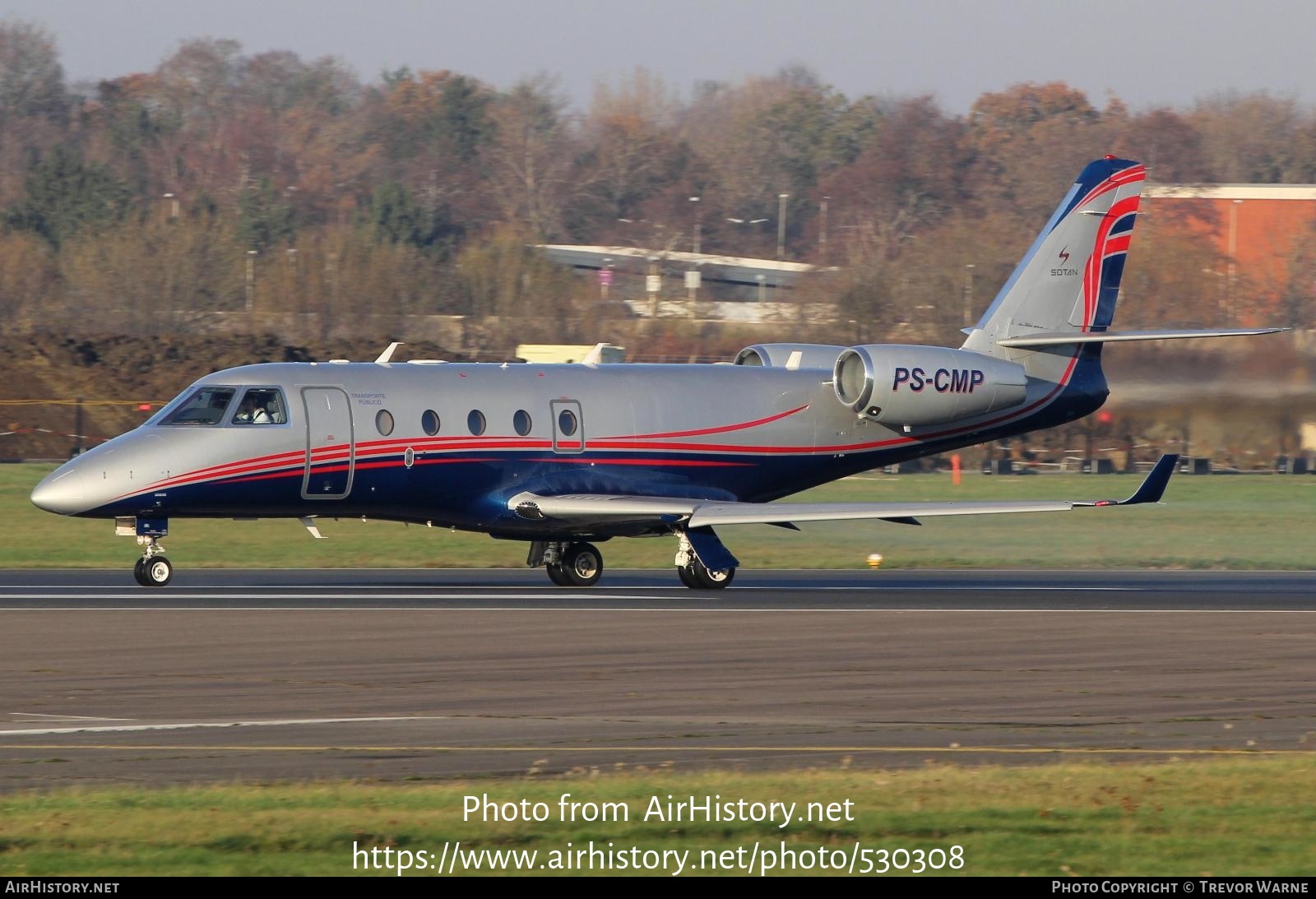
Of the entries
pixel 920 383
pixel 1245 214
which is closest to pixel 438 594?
pixel 920 383

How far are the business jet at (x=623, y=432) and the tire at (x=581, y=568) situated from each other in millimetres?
37

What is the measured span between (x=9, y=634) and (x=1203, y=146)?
5228 inches

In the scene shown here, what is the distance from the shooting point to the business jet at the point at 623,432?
25484 millimetres

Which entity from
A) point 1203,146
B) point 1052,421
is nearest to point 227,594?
point 1052,421

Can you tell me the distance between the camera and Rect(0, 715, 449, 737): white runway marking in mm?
13820

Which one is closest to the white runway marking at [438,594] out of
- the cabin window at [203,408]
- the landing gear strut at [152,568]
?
the landing gear strut at [152,568]

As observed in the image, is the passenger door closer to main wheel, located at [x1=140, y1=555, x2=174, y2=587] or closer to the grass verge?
main wheel, located at [x1=140, y1=555, x2=174, y2=587]

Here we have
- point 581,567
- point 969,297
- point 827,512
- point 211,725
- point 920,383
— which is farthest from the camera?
point 969,297

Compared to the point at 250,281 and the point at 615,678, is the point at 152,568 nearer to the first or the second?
the point at 615,678

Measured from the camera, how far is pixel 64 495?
24422mm

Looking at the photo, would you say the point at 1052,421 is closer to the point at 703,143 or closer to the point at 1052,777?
the point at 1052,777

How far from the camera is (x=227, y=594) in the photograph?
2511cm

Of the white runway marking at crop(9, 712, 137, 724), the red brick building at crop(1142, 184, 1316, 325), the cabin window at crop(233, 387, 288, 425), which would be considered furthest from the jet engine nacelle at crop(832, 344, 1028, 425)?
the red brick building at crop(1142, 184, 1316, 325)

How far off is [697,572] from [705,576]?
0.47 feet
